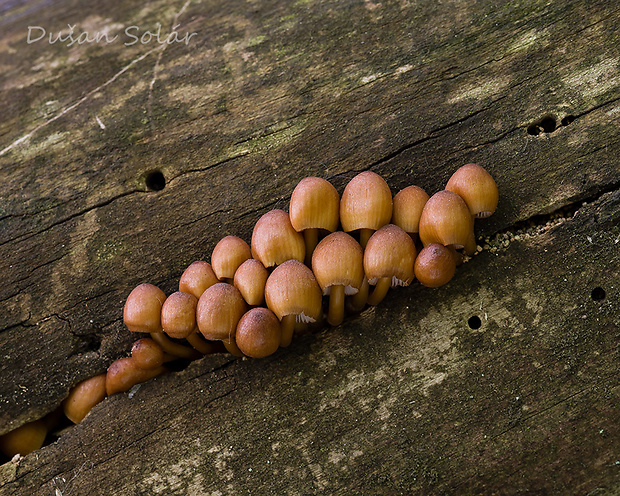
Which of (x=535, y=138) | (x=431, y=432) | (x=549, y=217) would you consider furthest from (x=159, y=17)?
(x=431, y=432)

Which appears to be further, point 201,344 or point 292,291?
point 201,344

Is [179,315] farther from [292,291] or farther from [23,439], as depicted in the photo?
[23,439]

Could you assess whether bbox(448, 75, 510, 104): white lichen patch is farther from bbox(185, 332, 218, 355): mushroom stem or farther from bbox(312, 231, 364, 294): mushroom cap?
bbox(185, 332, 218, 355): mushroom stem

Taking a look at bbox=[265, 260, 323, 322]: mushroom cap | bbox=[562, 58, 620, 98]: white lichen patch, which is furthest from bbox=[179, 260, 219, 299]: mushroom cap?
bbox=[562, 58, 620, 98]: white lichen patch

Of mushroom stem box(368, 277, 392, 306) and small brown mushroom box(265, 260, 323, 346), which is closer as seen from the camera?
small brown mushroom box(265, 260, 323, 346)

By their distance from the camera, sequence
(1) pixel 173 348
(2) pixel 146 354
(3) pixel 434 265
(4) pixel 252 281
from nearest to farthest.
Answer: (3) pixel 434 265 → (4) pixel 252 281 → (2) pixel 146 354 → (1) pixel 173 348

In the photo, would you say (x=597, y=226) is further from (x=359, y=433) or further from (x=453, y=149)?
(x=359, y=433)

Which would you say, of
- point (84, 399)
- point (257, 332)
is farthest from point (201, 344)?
point (84, 399)
